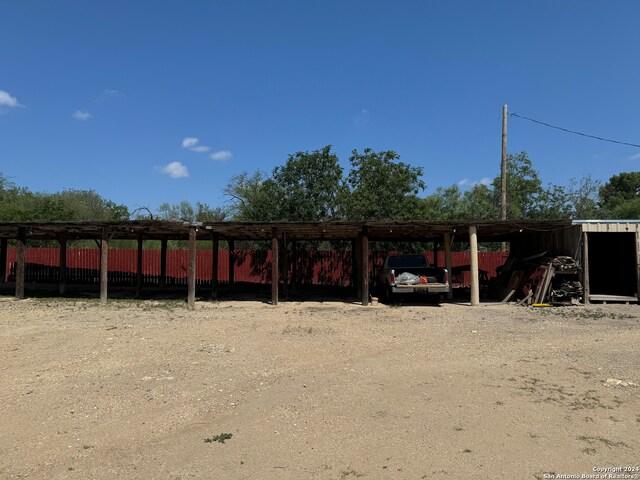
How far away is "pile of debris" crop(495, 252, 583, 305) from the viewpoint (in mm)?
16094

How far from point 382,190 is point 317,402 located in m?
24.2

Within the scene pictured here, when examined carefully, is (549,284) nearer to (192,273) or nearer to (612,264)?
(612,264)

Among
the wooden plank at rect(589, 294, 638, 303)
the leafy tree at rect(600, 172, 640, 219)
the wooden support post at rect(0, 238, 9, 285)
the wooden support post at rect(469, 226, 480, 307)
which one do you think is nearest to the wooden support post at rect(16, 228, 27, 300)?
the wooden support post at rect(0, 238, 9, 285)

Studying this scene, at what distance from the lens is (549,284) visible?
16.2 m

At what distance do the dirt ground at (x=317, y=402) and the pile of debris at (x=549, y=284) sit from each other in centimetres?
481

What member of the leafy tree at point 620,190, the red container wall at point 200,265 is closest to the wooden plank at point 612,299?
the red container wall at point 200,265

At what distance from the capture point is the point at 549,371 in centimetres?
710

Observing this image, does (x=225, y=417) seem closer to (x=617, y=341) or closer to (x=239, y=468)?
(x=239, y=468)

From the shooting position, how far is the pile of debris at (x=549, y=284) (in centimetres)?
1609

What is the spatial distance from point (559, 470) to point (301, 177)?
27.0 meters

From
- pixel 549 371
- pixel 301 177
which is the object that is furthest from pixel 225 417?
pixel 301 177

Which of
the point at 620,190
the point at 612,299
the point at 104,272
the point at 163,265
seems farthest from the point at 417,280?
the point at 620,190

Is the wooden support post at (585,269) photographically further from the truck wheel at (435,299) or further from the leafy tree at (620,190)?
the leafy tree at (620,190)

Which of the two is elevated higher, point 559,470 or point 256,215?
point 256,215
